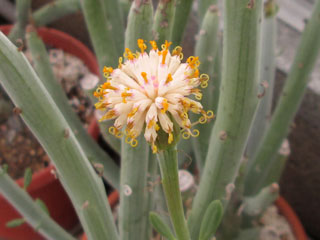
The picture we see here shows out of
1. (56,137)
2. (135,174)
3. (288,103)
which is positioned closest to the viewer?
(56,137)

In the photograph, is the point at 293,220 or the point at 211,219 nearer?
the point at 211,219

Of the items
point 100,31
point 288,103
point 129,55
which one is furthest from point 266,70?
point 129,55

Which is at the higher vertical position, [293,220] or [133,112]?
[133,112]

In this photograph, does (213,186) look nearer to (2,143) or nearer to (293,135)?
(293,135)

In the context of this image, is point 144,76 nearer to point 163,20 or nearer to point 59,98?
point 163,20

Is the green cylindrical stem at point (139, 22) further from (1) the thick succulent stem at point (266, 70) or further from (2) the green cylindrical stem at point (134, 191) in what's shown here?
(1) the thick succulent stem at point (266, 70)

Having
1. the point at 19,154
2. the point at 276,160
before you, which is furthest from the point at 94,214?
the point at 19,154

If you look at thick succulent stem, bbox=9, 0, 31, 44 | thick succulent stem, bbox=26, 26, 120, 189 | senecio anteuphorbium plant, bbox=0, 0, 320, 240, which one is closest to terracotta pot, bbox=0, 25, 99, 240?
thick succulent stem, bbox=9, 0, 31, 44
